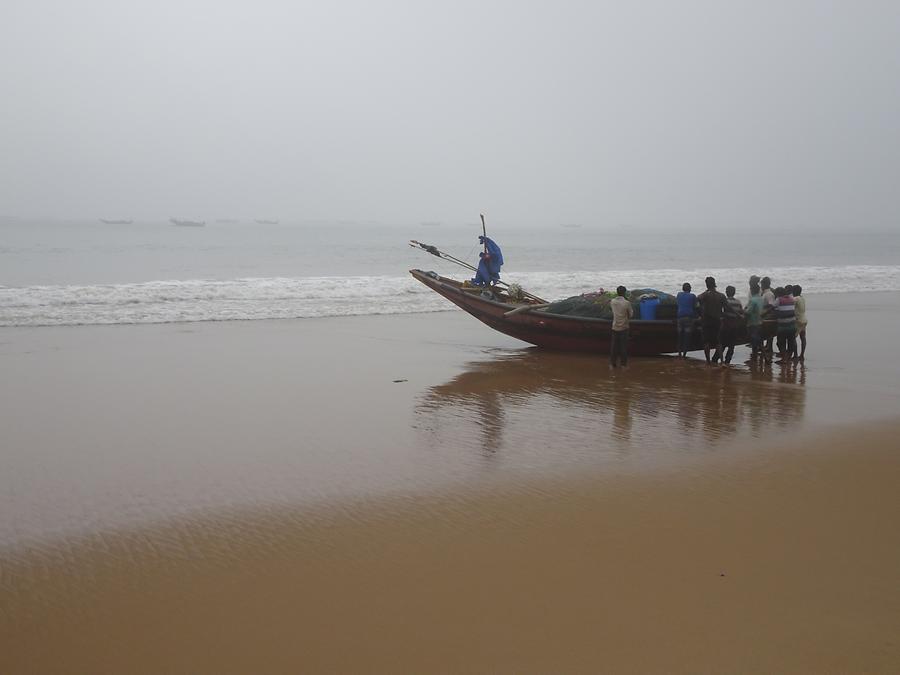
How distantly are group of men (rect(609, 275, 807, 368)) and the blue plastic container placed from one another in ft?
0.74

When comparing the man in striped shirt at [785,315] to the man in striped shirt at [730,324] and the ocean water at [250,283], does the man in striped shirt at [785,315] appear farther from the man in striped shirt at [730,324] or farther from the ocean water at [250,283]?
the ocean water at [250,283]

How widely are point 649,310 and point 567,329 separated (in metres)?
1.41

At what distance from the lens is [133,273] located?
33.8 metres

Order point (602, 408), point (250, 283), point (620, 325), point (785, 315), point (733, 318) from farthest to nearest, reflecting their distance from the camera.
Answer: point (250, 283), point (785, 315), point (733, 318), point (620, 325), point (602, 408)

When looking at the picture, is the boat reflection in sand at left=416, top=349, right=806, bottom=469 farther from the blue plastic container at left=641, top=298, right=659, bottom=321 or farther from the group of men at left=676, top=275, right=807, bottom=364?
the blue plastic container at left=641, top=298, right=659, bottom=321

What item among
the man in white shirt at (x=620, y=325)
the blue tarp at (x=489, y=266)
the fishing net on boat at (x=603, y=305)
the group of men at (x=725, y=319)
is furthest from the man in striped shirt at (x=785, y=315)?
the blue tarp at (x=489, y=266)

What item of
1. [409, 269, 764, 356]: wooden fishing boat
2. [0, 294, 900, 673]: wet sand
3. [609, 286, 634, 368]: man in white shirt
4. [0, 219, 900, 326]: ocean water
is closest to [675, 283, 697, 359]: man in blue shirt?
[409, 269, 764, 356]: wooden fishing boat

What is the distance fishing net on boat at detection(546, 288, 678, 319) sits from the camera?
12562mm

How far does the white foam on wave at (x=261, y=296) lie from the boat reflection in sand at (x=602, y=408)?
8.92 meters

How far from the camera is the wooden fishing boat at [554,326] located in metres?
12.4

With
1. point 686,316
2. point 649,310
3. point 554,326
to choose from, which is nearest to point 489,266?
point 554,326

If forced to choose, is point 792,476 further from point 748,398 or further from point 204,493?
point 204,493

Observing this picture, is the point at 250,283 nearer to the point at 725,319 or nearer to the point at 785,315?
the point at 725,319

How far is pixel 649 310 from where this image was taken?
41.1 ft
